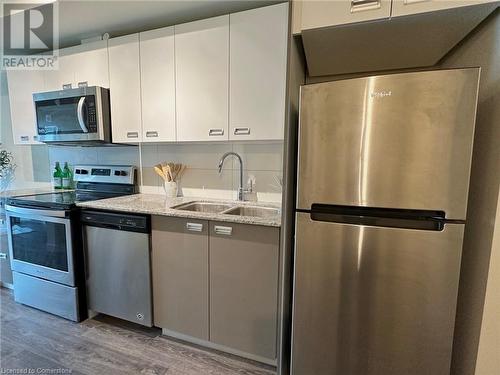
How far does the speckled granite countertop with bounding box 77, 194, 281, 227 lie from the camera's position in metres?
1.45

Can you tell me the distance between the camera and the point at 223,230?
1517 mm

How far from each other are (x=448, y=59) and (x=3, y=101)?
3.85 metres

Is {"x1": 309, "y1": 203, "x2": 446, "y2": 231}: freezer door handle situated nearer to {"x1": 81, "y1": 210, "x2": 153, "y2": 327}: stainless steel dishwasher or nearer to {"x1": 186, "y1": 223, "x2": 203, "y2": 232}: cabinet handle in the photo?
{"x1": 186, "y1": 223, "x2": 203, "y2": 232}: cabinet handle

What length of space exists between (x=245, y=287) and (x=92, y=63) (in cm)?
209

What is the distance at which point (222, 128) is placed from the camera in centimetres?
176

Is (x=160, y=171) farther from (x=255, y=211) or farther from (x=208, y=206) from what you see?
(x=255, y=211)

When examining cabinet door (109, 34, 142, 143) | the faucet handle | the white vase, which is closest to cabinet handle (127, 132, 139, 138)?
cabinet door (109, 34, 142, 143)

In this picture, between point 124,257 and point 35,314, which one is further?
point 35,314

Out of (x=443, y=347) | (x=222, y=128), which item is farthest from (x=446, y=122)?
(x=222, y=128)

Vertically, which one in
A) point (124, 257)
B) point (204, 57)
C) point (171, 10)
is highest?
point (171, 10)

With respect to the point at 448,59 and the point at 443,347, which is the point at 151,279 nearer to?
the point at 443,347

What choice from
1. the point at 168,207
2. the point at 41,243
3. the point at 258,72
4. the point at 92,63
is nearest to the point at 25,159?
the point at 41,243

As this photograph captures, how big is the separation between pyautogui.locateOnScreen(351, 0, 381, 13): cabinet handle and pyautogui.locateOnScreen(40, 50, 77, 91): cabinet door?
2189 millimetres

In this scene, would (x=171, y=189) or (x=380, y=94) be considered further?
(x=171, y=189)
